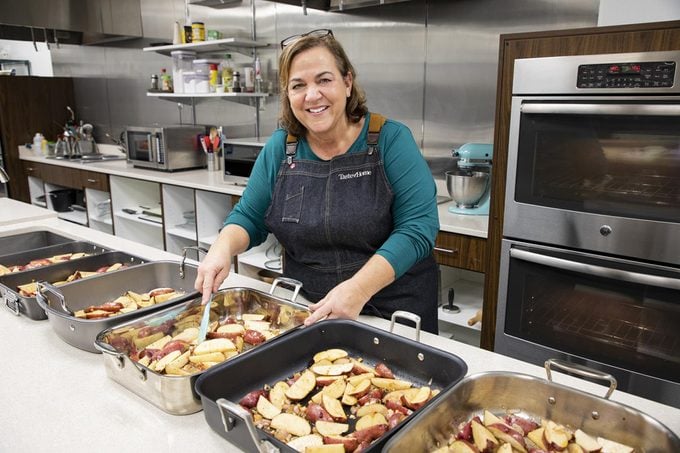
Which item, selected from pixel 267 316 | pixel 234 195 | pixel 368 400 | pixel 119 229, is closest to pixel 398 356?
pixel 368 400

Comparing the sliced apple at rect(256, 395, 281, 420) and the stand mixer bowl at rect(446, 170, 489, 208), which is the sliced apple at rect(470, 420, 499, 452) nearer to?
the sliced apple at rect(256, 395, 281, 420)

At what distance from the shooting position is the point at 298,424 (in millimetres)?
941

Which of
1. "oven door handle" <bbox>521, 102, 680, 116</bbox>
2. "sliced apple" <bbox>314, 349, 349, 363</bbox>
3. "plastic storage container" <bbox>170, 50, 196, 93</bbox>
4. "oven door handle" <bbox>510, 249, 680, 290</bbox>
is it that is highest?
"plastic storage container" <bbox>170, 50, 196, 93</bbox>

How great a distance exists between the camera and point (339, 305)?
4.17 ft

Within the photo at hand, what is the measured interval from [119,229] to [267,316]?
11.3 feet

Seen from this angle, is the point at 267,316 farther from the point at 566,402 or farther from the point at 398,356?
the point at 566,402

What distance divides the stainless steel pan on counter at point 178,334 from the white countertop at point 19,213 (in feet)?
5.43

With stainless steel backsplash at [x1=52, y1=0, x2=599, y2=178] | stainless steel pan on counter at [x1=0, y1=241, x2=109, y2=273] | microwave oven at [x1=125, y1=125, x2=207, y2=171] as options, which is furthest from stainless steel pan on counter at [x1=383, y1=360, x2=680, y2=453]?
microwave oven at [x1=125, y1=125, x2=207, y2=171]

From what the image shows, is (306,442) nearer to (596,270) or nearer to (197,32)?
(596,270)

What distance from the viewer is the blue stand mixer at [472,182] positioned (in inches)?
101

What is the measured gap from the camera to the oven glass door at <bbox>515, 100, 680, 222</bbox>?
186 cm

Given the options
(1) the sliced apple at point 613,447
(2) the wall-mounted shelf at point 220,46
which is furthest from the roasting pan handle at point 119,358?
(2) the wall-mounted shelf at point 220,46

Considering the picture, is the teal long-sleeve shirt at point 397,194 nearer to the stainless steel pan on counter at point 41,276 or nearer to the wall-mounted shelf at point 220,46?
the stainless steel pan on counter at point 41,276

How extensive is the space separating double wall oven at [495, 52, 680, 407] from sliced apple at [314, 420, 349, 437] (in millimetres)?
1441
